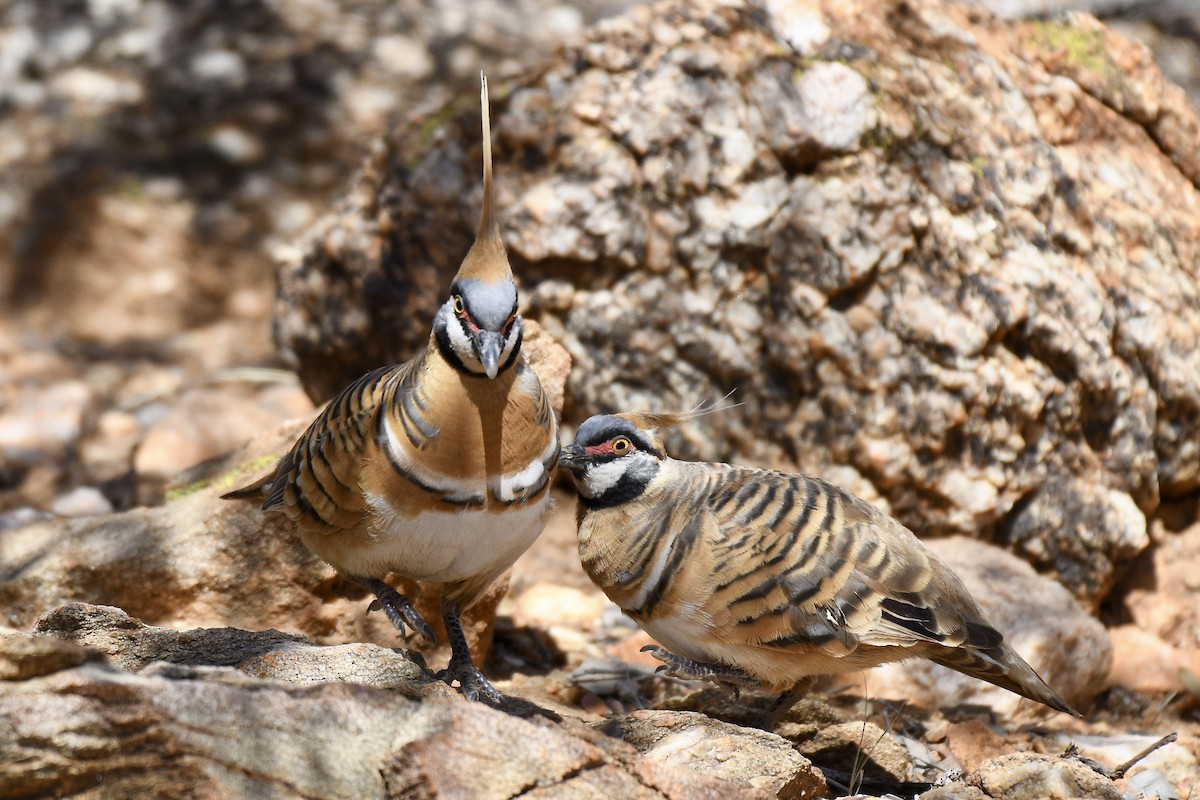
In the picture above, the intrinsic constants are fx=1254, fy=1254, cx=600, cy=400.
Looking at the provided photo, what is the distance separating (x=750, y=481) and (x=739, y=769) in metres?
1.23

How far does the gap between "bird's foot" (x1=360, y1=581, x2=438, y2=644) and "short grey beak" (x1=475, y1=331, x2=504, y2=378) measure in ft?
3.19

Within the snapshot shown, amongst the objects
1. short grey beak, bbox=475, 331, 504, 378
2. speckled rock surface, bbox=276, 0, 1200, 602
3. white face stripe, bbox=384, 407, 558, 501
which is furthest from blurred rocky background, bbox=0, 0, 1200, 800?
short grey beak, bbox=475, 331, 504, 378

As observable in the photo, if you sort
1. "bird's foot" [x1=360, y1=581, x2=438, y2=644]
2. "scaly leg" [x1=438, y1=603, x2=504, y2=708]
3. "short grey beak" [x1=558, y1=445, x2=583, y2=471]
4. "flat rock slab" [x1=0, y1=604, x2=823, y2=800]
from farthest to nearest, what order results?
1. "short grey beak" [x1=558, y1=445, x2=583, y2=471]
2. "bird's foot" [x1=360, y1=581, x2=438, y2=644]
3. "scaly leg" [x1=438, y1=603, x2=504, y2=708]
4. "flat rock slab" [x1=0, y1=604, x2=823, y2=800]

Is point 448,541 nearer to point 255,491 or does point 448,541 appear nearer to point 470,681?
point 470,681

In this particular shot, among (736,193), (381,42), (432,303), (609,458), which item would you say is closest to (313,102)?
(381,42)

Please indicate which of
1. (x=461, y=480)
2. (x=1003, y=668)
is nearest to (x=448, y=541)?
(x=461, y=480)

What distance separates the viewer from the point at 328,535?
4051 mm

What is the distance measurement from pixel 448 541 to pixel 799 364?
1.97 m

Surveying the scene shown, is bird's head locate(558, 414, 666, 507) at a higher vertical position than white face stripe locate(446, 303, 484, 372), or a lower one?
lower

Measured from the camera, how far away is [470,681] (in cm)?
400

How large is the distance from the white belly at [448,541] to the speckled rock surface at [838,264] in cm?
147

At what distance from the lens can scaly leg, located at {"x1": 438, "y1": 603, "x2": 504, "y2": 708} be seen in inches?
154

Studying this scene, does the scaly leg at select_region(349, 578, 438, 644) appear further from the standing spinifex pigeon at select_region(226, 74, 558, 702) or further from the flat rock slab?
the flat rock slab

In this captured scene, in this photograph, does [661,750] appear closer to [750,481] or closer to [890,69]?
[750,481]
